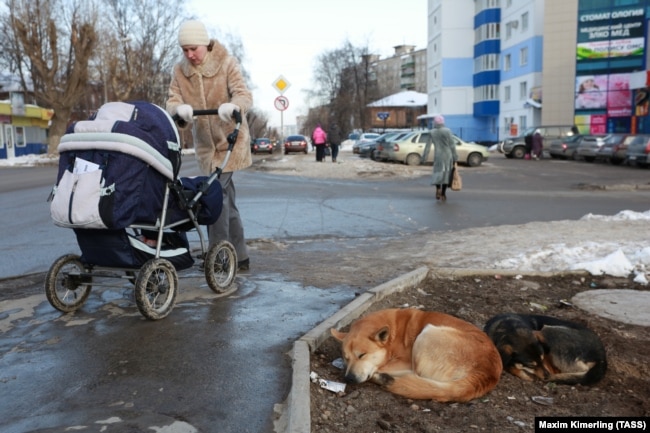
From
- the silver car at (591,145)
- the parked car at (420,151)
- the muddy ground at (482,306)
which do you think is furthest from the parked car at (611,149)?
the muddy ground at (482,306)

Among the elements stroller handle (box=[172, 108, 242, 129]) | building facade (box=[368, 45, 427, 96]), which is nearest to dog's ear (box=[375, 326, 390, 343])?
stroller handle (box=[172, 108, 242, 129])

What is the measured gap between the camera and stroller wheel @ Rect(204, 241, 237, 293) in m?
5.08

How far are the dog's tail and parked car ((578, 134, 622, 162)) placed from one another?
3011cm

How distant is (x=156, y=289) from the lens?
14.7ft

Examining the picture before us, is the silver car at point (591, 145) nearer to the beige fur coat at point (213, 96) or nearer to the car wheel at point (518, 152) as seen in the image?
the car wheel at point (518, 152)

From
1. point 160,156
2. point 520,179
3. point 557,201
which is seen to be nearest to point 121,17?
point 520,179

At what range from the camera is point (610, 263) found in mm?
6000

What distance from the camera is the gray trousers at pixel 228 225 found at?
5.65 meters

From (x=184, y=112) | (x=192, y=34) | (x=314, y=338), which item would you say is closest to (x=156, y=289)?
(x=314, y=338)

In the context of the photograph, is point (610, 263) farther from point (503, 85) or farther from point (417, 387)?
point (503, 85)

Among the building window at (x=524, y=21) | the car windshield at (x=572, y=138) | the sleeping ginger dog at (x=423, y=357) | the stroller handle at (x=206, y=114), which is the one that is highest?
the building window at (x=524, y=21)

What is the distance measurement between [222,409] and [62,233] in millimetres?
7244

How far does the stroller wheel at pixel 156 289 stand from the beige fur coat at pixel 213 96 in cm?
144

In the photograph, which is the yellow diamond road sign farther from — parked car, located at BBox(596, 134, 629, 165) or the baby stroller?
the baby stroller
